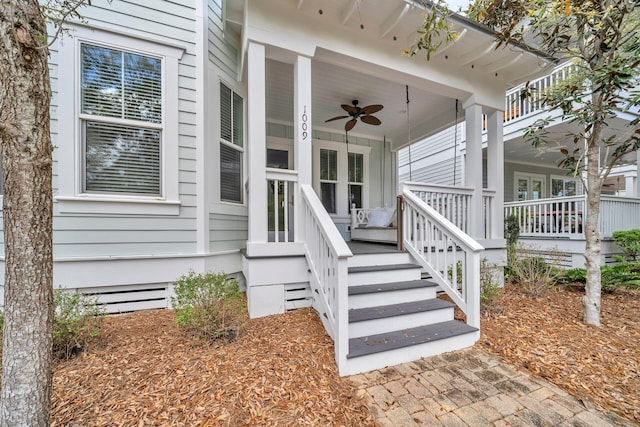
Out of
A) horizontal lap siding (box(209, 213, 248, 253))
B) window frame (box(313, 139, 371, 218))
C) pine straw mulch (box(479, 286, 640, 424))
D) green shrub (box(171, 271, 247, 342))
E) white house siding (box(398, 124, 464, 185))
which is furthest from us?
white house siding (box(398, 124, 464, 185))

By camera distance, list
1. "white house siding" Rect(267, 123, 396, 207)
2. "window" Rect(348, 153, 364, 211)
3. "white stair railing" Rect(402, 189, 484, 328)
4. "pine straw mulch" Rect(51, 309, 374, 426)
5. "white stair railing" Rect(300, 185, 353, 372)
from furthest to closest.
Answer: "white house siding" Rect(267, 123, 396, 207) → "window" Rect(348, 153, 364, 211) → "white stair railing" Rect(402, 189, 484, 328) → "white stair railing" Rect(300, 185, 353, 372) → "pine straw mulch" Rect(51, 309, 374, 426)

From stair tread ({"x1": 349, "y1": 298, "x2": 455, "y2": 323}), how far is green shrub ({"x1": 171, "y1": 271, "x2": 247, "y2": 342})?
3.64 ft

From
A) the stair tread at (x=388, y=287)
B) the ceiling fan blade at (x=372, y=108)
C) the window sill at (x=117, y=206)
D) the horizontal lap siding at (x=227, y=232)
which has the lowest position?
the stair tread at (x=388, y=287)

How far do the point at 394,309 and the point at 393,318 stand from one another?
0.14m

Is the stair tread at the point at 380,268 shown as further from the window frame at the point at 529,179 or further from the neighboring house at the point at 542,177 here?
the window frame at the point at 529,179

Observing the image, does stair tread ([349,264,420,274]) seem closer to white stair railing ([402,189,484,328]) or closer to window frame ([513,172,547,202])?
white stair railing ([402,189,484,328])

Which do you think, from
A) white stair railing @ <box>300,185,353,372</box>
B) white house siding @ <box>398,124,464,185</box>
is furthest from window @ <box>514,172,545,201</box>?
white stair railing @ <box>300,185,353,372</box>

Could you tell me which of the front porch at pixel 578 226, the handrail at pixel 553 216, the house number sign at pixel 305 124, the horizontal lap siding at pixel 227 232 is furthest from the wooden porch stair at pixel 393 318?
the handrail at pixel 553 216

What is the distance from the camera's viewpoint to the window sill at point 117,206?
3.03 metres

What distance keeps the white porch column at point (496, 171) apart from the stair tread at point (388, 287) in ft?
7.38

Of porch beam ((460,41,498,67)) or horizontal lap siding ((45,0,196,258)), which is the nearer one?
horizontal lap siding ((45,0,196,258))

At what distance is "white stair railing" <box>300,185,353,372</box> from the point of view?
2.10m

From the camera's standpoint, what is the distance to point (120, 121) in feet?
10.5

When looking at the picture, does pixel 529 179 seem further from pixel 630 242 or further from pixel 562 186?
pixel 630 242
